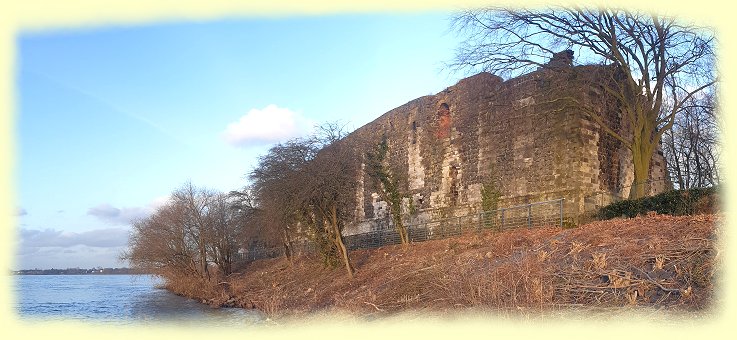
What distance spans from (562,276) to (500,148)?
12911 millimetres

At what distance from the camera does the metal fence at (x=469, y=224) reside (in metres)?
20.1

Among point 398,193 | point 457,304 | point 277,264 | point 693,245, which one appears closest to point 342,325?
point 457,304

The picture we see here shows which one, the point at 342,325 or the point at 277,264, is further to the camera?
the point at 277,264

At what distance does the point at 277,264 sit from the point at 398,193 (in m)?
9.81

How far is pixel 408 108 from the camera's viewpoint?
27.7m

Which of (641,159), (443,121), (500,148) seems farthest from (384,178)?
(641,159)

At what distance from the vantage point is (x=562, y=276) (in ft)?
32.4

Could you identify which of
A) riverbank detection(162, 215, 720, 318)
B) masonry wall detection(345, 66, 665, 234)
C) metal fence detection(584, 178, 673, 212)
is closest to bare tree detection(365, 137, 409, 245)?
masonry wall detection(345, 66, 665, 234)

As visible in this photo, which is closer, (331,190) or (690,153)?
(331,190)

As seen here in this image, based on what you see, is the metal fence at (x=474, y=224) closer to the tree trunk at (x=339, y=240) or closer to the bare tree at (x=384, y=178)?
the bare tree at (x=384, y=178)

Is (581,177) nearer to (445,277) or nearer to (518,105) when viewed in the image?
(518,105)

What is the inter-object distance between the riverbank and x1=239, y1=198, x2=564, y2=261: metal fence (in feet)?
9.24

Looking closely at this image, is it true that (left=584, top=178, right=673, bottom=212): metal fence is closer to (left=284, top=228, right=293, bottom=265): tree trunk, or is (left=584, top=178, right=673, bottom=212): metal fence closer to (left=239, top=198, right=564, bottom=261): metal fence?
(left=239, top=198, right=564, bottom=261): metal fence

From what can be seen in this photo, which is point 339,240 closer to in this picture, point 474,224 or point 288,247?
point 474,224
